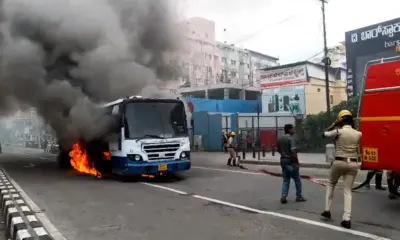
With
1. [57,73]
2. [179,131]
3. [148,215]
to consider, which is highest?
[57,73]

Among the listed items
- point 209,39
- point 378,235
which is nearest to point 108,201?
point 378,235

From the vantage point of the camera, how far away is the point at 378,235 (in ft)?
17.6

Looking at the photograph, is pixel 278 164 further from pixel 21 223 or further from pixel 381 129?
pixel 21 223

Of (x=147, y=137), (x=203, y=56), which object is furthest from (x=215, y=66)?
(x=147, y=137)

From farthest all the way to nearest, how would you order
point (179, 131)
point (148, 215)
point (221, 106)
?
point (221, 106), point (179, 131), point (148, 215)

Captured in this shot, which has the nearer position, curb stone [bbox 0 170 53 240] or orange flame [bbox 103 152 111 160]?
curb stone [bbox 0 170 53 240]

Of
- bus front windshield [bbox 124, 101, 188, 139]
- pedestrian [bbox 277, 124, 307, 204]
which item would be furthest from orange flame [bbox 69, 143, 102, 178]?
pedestrian [bbox 277, 124, 307, 204]

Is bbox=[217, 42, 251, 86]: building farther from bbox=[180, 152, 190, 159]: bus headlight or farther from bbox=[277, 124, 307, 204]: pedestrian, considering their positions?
bbox=[277, 124, 307, 204]: pedestrian

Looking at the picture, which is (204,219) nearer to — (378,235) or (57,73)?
(378,235)

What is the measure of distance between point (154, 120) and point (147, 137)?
578 millimetres

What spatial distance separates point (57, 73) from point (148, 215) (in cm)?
1124

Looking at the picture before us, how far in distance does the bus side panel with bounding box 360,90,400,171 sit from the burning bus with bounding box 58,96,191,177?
5798mm

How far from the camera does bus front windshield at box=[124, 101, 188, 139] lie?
38.4 ft

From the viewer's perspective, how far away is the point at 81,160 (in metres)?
16.5
